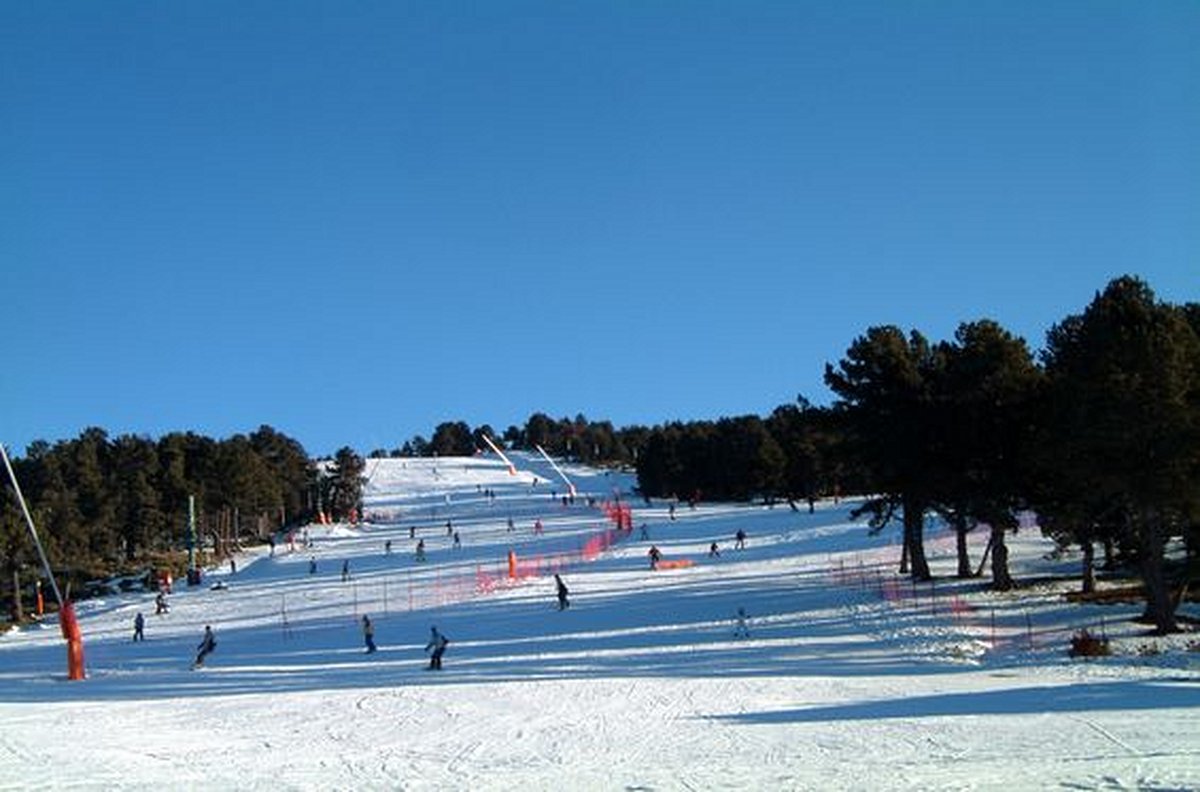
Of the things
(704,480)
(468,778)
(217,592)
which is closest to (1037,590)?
(468,778)

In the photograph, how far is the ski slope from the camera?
Result: 1556 centimetres

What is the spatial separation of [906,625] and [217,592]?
39426 millimetres

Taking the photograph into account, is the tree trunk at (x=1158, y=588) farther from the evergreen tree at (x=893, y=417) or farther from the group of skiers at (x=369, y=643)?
the group of skiers at (x=369, y=643)

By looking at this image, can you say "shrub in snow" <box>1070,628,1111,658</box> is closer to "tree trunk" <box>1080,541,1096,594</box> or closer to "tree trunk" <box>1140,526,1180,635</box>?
"tree trunk" <box>1140,526,1180,635</box>

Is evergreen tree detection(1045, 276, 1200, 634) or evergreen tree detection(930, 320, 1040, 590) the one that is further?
evergreen tree detection(930, 320, 1040, 590)

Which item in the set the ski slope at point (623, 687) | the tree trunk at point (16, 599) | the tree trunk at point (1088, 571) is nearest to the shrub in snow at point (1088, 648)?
the ski slope at point (623, 687)

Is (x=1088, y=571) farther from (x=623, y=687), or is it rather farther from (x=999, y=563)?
(x=623, y=687)

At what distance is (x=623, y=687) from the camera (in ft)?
80.1

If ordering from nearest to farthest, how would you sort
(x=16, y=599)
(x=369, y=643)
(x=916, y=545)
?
(x=369, y=643) < (x=916, y=545) < (x=16, y=599)

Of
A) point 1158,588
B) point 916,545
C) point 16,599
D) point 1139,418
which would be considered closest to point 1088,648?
point 1158,588

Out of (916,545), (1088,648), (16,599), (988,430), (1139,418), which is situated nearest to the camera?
(1088,648)

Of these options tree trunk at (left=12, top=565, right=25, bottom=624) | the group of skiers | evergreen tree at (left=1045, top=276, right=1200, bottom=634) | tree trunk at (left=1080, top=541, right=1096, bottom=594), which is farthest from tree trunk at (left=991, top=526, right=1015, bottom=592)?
tree trunk at (left=12, top=565, right=25, bottom=624)

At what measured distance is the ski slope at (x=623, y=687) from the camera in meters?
15.6

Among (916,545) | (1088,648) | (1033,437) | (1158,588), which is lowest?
(1088,648)
